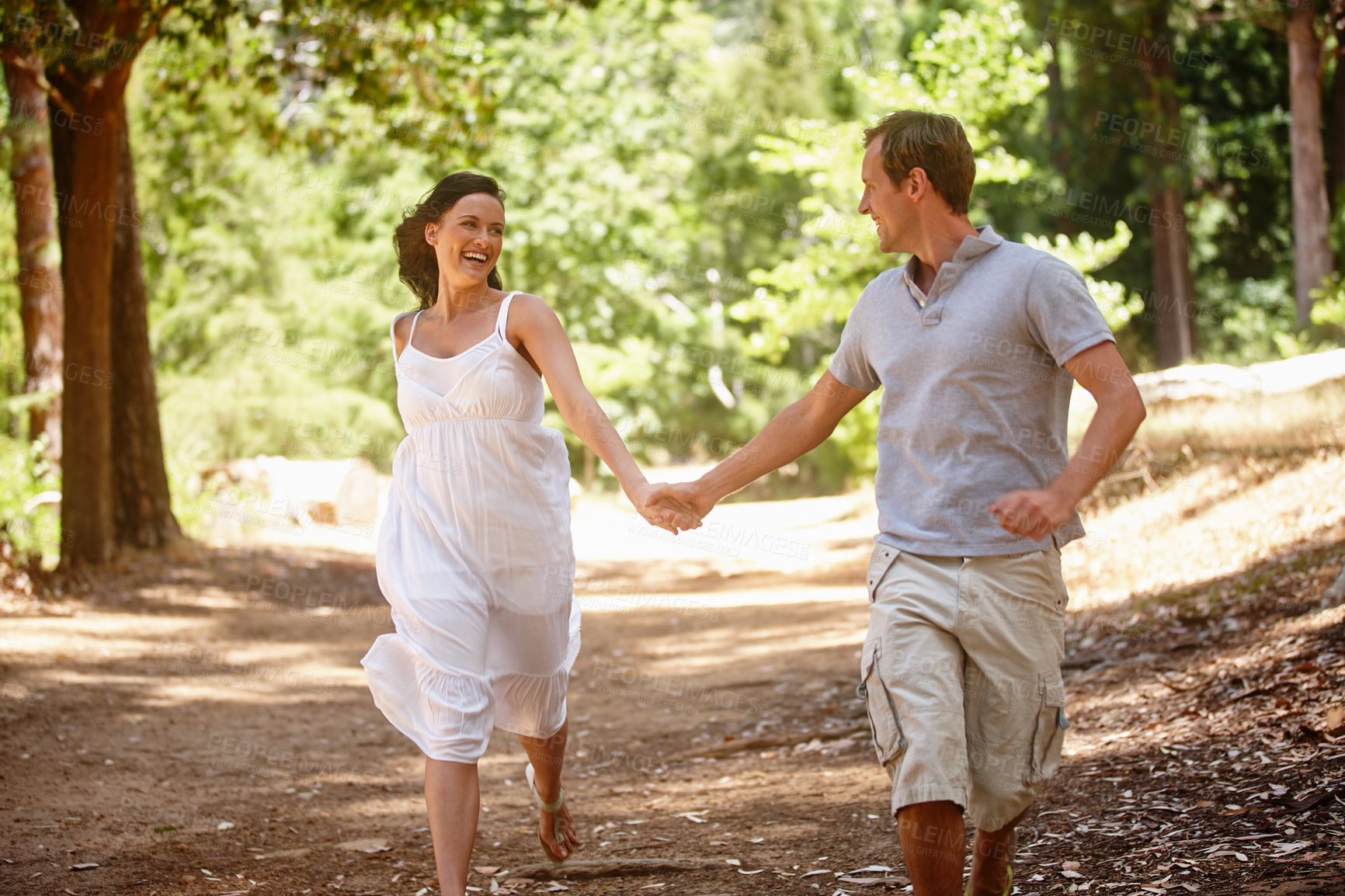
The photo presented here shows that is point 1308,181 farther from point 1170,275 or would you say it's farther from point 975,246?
point 975,246

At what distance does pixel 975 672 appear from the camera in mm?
3062

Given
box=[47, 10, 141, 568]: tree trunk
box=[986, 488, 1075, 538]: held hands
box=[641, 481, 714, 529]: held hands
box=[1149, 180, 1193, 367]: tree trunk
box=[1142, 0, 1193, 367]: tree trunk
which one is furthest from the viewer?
box=[1149, 180, 1193, 367]: tree trunk

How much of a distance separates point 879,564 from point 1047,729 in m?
0.59

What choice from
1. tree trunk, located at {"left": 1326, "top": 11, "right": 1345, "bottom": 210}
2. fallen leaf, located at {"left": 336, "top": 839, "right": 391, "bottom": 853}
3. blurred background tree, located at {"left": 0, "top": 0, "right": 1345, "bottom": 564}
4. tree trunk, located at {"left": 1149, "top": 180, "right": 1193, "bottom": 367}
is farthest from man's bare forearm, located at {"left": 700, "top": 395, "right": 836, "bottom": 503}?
tree trunk, located at {"left": 1149, "top": 180, "right": 1193, "bottom": 367}

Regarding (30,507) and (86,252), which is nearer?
(86,252)

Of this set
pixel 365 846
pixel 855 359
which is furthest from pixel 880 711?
pixel 365 846

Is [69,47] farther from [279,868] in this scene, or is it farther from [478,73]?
[279,868]

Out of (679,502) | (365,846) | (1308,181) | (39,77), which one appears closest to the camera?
(679,502)

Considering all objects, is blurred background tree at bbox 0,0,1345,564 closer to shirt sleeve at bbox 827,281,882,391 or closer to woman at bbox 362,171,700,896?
woman at bbox 362,171,700,896

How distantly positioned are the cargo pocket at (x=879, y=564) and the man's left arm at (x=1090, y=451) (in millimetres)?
344

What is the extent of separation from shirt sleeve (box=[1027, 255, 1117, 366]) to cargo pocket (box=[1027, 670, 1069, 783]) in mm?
816

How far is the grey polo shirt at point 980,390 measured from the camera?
2.99 metres

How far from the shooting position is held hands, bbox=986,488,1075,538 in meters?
2.82

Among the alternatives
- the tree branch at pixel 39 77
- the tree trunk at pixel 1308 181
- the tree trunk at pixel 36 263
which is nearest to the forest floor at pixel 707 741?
the tree trunk at pixel 36 263
